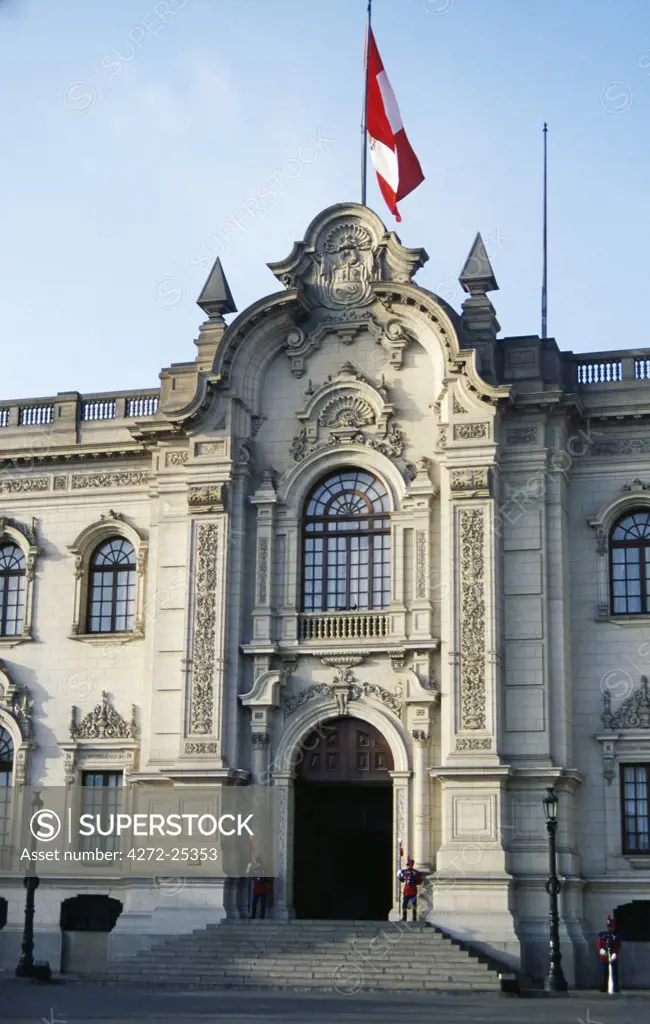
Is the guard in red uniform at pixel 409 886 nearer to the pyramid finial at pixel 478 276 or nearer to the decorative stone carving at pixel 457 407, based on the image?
the decorative stone carving at pixel 457 407

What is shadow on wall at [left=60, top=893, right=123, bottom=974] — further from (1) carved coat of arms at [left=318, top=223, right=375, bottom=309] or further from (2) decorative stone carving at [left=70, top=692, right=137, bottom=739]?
(1) carved coat of arms at [left=318, top=223, right=375, bottom=309]

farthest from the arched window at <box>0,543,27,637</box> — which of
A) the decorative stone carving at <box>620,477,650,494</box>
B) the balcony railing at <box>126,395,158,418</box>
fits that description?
the decorative stone carving at <box>620,477,650,494</box>

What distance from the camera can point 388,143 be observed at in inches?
1496

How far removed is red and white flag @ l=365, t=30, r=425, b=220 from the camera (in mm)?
37781

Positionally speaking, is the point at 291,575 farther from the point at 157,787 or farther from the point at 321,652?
the point at 157,787

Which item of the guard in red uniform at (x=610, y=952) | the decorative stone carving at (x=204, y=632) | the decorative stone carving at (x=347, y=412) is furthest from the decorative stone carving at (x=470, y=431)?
the guard in red uniform at (x=610, y=952)

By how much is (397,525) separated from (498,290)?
6.18 meters

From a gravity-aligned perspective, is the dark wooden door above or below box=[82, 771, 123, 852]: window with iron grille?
above

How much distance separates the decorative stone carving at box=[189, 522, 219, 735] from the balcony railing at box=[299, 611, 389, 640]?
215cm

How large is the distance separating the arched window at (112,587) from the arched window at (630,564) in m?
11.7

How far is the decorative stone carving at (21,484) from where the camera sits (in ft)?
129

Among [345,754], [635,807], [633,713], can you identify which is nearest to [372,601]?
[345,754]

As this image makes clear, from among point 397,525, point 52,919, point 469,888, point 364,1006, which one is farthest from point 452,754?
point 52,919

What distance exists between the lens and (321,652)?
Result: 3503 centimetres
